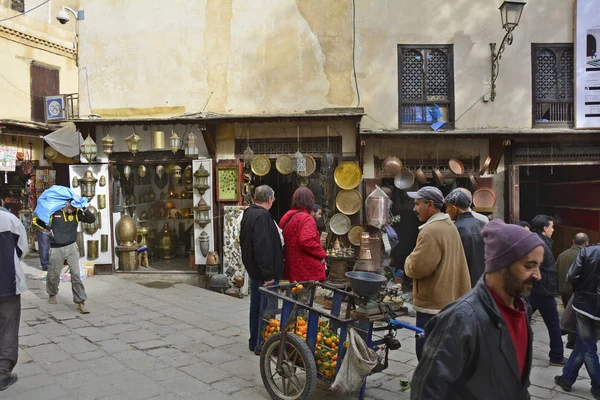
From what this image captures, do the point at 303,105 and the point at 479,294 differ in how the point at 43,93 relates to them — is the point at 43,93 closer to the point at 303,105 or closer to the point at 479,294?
the point at 303,105

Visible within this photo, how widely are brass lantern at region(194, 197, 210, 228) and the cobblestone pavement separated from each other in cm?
176

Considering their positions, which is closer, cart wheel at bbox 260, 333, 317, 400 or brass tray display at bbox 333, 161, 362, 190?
cart wheel at bbox 260, 333, 317, 400

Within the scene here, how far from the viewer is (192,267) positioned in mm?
9984

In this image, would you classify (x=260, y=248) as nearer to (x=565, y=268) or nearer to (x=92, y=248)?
(x=565, y=268)

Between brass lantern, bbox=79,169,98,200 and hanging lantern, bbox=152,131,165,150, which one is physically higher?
hanging lantern, bbox=152,131,165,150

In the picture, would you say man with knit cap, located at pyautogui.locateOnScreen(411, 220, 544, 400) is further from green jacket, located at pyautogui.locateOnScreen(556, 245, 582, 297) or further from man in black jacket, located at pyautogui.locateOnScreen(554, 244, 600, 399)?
green jacket, located at pyautogui.locateOnScreen(556, 245, 582, 297)

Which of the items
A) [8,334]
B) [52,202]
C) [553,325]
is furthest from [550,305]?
[52,202]

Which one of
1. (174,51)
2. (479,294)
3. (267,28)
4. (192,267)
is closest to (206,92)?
(174,51)

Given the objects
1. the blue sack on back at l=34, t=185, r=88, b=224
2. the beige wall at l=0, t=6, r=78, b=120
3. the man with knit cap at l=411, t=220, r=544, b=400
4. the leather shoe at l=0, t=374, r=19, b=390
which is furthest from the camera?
the beige wall at l=0, t=6, r=78, b=120

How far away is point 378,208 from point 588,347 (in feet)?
15.2

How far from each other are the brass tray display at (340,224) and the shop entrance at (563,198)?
3137 mm

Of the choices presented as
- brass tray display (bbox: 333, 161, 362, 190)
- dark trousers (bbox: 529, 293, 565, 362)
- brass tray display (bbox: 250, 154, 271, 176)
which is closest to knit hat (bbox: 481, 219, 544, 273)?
dark trousers (bbox: 529, 293, 565, 362)

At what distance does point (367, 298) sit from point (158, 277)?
23.3 ft

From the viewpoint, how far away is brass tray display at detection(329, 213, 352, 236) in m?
8.97
